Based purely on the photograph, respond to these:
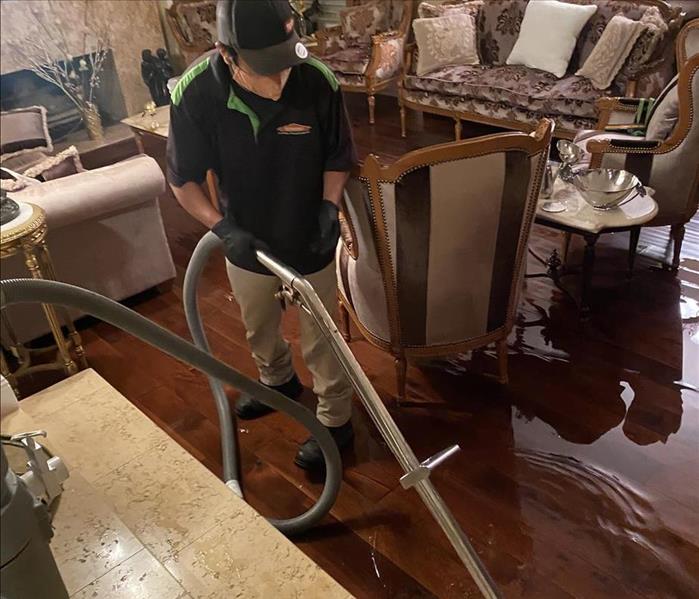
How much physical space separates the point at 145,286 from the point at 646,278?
229 cm

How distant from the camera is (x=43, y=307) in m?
2.66

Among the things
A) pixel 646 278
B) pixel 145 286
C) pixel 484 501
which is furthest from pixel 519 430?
pixel 145 286

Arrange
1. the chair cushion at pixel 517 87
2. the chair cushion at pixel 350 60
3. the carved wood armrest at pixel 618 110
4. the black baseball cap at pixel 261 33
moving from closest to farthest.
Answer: the black baseball cap at pixel 261 33, the carved wood armrest at pixel 618 110, the chair cushion at pixel 517 87, the chair cushion at pixel 350 60

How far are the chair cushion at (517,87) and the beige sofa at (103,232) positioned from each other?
7.81 ft

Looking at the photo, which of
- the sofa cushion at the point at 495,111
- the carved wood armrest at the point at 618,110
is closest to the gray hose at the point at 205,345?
the carved wood armrest at the point at 618,110

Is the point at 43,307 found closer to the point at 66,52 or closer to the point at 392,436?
the point at 66,52

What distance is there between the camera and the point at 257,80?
1.66 m

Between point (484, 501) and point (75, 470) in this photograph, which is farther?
point (484, 501)

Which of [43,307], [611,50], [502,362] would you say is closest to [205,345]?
[43,307]

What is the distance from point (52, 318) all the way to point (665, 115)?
2.65 metres

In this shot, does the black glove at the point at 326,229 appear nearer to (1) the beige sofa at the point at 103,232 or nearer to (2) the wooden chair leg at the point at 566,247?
(1) the beige sofa at the point at 103,232

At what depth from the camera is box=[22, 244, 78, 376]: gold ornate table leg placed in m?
2.32

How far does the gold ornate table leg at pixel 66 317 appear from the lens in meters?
2.44

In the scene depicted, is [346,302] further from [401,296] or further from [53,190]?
[53,190]
